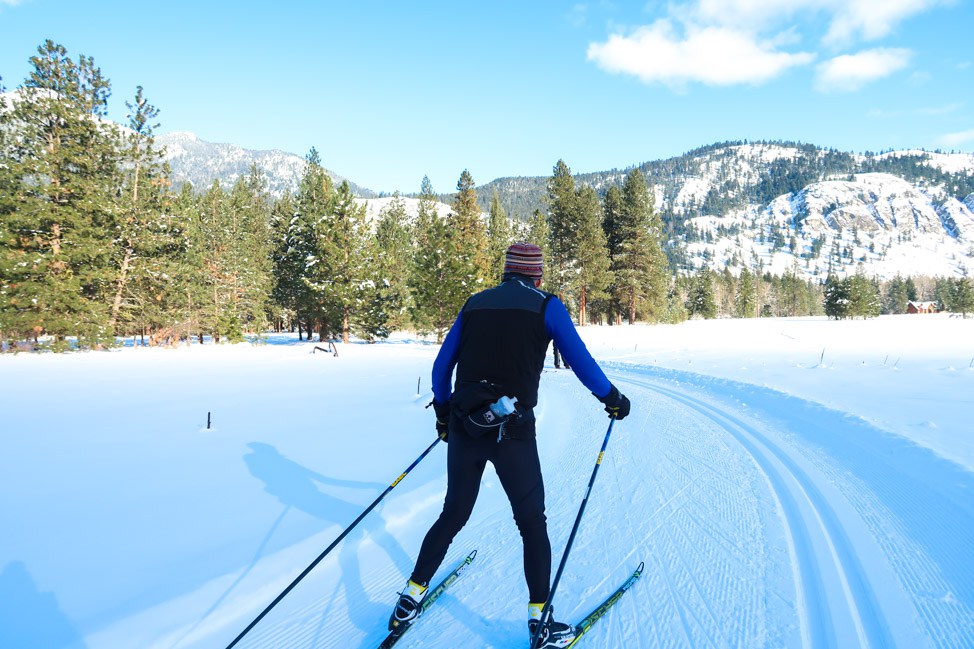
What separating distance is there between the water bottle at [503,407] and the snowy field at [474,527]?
148 cm

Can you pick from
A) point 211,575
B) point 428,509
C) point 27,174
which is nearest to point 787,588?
point 428,509

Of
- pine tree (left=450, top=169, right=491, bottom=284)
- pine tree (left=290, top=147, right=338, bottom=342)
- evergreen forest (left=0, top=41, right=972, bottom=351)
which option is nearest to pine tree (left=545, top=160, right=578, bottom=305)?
evergreen forest (left=0, top=41, right=972, bottom=351)

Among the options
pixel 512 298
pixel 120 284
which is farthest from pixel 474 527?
pixel 120 284

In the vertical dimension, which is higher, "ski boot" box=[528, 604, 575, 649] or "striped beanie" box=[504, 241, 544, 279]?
"striped beanie" box=[504, 241, 544, 279]

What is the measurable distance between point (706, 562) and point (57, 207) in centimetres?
2752

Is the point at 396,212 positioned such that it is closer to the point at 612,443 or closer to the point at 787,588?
the point at 612,443

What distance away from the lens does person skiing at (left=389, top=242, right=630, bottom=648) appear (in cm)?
263

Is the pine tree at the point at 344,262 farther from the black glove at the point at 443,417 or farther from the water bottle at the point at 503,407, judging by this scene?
the water bottle at the point at 503,407

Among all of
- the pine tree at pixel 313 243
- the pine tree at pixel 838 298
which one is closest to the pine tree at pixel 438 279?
the pine tree at pixel 313 243

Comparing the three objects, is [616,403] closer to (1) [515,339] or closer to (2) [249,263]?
(1) [515,339]

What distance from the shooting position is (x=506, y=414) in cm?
257

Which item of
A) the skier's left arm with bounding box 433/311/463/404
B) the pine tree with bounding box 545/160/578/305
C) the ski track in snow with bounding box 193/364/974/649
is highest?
the pine tree with bounding box 545/160/578/305

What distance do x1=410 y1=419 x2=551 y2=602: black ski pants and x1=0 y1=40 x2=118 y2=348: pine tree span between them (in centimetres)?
2527

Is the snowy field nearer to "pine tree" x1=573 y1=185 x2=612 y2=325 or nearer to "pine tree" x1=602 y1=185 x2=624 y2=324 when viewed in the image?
"pine tree" x1=573 y1=185 x2=612 y2=325
